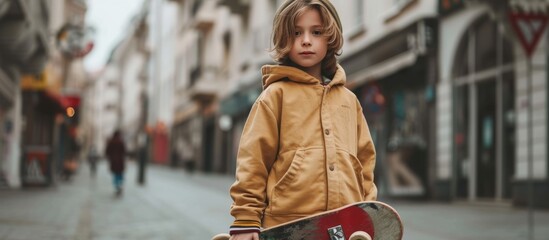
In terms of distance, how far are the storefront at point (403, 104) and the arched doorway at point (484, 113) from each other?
92cm

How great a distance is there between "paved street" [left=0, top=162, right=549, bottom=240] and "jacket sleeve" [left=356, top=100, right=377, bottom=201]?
5661mm

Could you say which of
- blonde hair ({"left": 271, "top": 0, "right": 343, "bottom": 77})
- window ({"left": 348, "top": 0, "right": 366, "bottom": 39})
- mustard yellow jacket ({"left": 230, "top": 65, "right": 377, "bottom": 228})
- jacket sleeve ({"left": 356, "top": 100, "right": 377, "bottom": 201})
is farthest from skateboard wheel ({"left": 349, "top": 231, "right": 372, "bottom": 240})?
window ({"left": 348, "top": 0, "right": 366, "bottom": 39})

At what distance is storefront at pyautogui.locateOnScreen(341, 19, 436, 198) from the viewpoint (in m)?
15.4

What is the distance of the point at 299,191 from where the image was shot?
8.79 ft

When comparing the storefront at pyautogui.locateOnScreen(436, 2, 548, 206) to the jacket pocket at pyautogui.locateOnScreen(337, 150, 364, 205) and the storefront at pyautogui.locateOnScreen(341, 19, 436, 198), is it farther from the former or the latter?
the jacket pocket at pyautogui.locateOnScreen(337, 150, 364, 205)

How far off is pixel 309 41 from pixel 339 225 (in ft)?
2.19

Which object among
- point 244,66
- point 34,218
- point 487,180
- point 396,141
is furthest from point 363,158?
point 244,66

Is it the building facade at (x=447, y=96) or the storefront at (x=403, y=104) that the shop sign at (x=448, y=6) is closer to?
the building facade at (x=447, y=96)

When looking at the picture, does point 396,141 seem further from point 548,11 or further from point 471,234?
point 471,234

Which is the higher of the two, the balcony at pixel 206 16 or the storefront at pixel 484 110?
the balcony at pixel 206 16

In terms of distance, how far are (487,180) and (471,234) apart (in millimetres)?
5678

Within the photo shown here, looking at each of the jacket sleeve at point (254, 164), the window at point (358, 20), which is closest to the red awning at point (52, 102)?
the window at point (358, 20)

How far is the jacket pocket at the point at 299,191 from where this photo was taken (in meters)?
2.68

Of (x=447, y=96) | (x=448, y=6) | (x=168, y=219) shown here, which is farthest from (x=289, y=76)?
(x=447, y=96)
